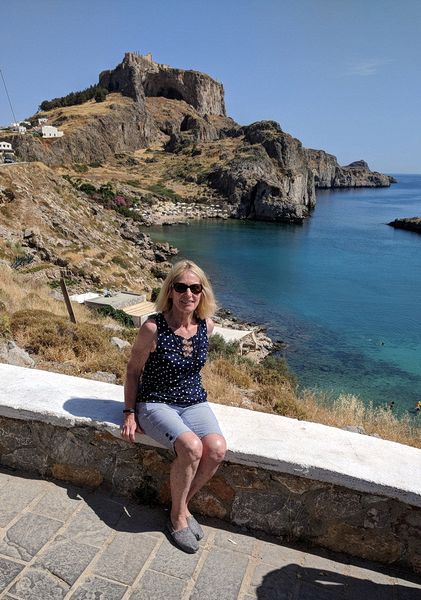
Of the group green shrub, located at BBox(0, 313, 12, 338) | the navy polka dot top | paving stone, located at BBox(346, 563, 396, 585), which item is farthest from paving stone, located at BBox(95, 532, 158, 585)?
green shrub, located at BBox(0, 313, 12, 338)

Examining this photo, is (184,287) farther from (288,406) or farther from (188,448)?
(288,406)

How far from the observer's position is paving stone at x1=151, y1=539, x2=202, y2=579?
2654mm

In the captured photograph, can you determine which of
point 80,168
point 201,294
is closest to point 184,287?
point 201,294

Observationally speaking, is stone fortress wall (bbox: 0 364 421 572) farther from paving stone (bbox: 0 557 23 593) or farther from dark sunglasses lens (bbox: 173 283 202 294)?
dark sunglasses lens (bbox: 173 283 202 294)

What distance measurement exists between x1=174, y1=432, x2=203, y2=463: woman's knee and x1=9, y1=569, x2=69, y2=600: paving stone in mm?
908

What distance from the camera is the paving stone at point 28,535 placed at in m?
2.68

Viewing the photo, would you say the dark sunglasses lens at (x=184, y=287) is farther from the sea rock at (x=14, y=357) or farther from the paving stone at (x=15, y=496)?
the sea rock at (x=14, y=357)

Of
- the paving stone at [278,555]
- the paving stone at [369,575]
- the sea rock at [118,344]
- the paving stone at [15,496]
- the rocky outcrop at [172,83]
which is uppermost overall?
the rocky outcrop at [172,83]

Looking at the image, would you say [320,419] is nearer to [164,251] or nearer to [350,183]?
[164,251]

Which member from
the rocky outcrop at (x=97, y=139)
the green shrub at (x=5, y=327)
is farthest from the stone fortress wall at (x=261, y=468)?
the rocky outcrop at (x=97, y=139)

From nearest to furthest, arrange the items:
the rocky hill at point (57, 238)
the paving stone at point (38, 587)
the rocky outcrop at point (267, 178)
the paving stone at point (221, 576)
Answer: the paving stone at point (38, 587) → the paving stone at point (221, 576) → the rocky hill at point (57, 238) → the rocky outcrop at point (267, 178)

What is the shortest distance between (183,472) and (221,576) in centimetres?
60

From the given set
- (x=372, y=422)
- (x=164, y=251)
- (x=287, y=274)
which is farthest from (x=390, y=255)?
(x=372, y=422)

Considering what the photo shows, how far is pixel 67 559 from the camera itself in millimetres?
2664
